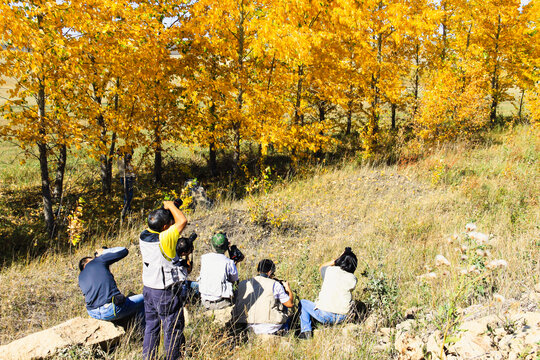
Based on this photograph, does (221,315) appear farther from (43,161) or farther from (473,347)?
(43,161)

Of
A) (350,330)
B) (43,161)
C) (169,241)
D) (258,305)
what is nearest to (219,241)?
(169,241)

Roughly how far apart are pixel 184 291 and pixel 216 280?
427 mm

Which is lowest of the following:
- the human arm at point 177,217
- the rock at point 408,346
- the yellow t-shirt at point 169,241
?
the rock at point 408,346

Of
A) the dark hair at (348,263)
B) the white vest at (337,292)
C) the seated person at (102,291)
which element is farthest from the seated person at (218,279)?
the dark hair at (348,263)

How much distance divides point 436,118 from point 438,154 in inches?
47.8

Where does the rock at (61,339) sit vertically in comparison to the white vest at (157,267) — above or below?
below

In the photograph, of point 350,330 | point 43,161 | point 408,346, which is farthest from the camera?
point 43,161

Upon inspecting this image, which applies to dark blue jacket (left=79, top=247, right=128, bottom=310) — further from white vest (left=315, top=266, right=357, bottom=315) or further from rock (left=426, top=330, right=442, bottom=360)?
rock (left=426, top=330, right=442, bottom=360)

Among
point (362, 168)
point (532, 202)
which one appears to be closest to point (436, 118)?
point (362, 168)

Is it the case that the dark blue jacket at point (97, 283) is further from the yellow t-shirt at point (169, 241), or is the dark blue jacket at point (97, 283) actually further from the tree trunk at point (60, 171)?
the tree trunk at point (60, 171)

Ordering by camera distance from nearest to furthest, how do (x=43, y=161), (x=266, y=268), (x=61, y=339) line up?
(x=61, y=339) < (x=266, y=268) < (x=43, y=161)

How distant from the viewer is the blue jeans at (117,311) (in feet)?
12.9

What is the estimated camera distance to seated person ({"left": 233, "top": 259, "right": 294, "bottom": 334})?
4074 millimetres

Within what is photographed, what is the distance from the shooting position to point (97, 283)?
3949mm
